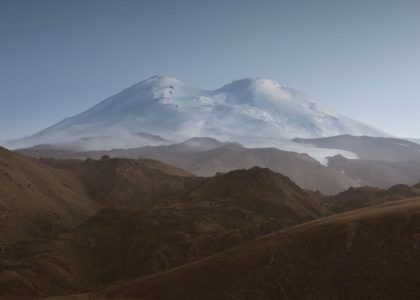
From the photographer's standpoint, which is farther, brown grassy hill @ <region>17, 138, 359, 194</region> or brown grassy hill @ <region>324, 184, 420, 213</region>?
brown grassy hill @ <region>17, 138, 359, 194</region>

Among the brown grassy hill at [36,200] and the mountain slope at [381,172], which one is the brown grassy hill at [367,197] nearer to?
the brown grassy hill at [36,200]

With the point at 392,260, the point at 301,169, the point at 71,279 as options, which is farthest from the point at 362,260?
the point at 301,169

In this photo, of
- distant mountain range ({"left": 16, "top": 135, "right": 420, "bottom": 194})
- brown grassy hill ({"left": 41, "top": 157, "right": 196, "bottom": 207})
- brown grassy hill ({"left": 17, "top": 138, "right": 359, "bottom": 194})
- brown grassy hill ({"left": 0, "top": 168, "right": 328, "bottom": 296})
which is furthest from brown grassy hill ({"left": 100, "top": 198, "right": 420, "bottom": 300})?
brown grassy hill ({"left": 17, "top": 138, "right": 359, "bottom": 194})

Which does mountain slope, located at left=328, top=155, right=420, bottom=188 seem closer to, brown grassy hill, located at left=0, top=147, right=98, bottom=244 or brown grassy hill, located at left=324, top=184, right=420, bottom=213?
brown grassy hill, located at left=324, top=184, right=420, bottom=213

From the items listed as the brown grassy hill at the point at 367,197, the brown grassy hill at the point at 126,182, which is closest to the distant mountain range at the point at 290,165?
the brown grassy hill at the point at 126,182

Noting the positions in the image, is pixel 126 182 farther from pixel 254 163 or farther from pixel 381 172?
pixel 381 172
